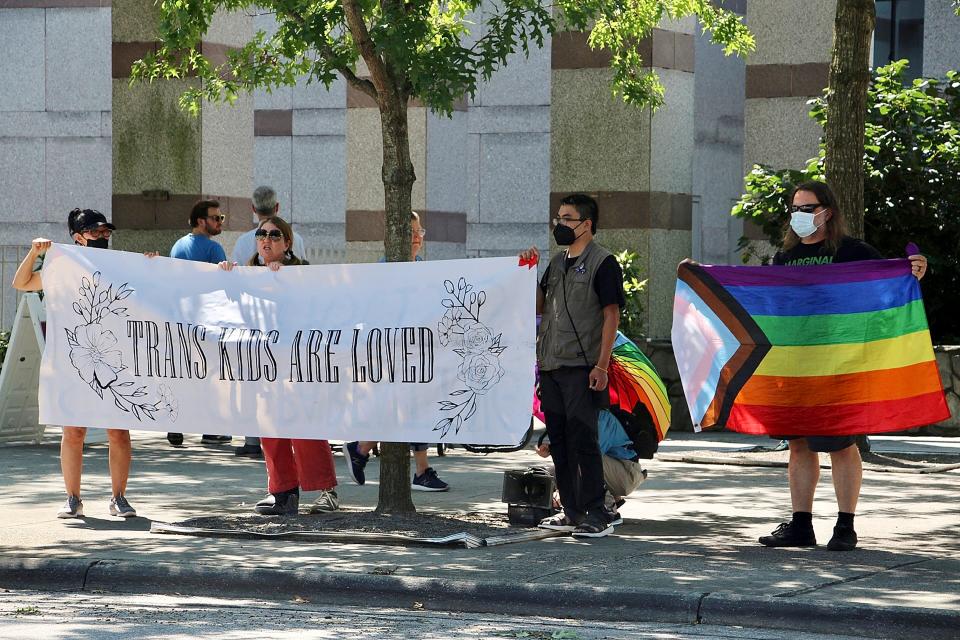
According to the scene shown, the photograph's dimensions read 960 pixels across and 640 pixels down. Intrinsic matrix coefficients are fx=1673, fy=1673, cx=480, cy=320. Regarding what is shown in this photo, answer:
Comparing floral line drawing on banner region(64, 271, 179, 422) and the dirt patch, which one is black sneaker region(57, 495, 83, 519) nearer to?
floral line drawing on banner region(64, 271, 179, 422)

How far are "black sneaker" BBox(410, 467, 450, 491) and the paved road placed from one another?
387cm

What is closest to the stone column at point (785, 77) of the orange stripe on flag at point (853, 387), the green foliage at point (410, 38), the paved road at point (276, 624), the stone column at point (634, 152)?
the stone column at point (634, 152)

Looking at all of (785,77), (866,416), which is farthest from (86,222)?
(785,77)

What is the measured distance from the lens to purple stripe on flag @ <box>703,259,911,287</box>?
30.7 feet

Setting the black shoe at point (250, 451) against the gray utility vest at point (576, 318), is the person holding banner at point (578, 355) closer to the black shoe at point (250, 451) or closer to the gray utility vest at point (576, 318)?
the gray utility vest at point (576, 318)

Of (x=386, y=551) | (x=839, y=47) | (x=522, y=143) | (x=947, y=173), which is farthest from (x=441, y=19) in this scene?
(x=522, y=143)

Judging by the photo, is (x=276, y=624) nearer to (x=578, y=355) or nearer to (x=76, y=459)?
(x=578, y=355)

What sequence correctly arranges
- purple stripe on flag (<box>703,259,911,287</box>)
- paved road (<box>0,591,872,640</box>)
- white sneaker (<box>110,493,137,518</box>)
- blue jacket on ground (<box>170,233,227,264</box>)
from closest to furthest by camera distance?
1. paved road (<box>0,591,872,640</box>)
2. purple stripe on flag (<box>703,259,911,287</box>)
3. white sneaker (<box>110,493,137,518</box>)
4. blue jacket on ground (<box>170,233,227,264</box>)

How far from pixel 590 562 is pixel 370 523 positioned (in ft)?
5.89

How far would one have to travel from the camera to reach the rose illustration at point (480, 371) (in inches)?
376

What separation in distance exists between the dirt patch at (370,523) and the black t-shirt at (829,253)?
227 cm

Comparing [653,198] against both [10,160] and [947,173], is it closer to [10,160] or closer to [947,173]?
[947,173]

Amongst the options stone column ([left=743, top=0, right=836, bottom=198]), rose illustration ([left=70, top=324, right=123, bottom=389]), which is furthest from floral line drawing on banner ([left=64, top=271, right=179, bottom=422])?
stone column ([left=743, top=0, right=836, bottom=198])

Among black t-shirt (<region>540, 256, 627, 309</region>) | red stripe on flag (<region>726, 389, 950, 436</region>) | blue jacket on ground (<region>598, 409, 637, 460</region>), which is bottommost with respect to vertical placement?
blue jacket on ground (<region>598, 409, 637, 460</region>)
